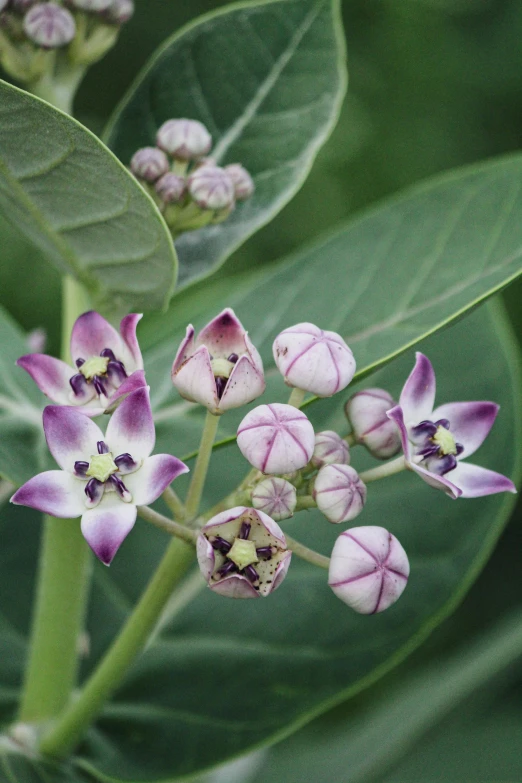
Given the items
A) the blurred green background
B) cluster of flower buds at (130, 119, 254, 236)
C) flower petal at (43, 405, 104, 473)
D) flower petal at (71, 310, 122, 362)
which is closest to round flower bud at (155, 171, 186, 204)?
cluster of flower buds at (130, 119, 254, 236)

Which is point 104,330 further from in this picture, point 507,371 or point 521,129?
point 521,129

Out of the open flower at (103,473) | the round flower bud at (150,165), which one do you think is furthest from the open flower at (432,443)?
the round flower bud at (150,165)

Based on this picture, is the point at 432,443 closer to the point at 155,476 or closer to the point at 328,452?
the point at 328,452

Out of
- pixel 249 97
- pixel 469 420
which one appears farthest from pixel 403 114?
pixel 469 420

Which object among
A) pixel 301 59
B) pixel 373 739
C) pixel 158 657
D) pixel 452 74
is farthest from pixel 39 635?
pixel 452 74

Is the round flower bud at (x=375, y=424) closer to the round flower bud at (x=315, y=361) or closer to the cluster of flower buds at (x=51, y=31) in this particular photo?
the round flower bud at (x=315, y=361)

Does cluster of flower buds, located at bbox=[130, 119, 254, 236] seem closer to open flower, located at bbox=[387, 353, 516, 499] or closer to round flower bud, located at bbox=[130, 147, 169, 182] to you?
round flower bud, located at bbox=[130, 147, 169, 182]
